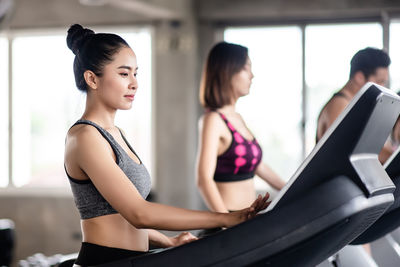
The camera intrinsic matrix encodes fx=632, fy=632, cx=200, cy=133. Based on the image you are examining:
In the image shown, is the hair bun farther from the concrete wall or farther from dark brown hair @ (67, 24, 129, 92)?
the concrete wall

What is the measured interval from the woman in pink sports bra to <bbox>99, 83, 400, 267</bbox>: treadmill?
1429mm

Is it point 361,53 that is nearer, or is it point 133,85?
point 133,85

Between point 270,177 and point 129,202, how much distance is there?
1.58 m

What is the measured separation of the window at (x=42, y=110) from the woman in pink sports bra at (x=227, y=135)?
15.2ft

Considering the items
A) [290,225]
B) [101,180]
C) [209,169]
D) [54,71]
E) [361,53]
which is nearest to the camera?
[290,225]

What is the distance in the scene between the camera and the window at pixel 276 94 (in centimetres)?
689

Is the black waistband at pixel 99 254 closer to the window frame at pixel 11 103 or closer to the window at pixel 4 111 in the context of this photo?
the window frame at pixel 11 103

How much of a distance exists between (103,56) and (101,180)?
0.34 m

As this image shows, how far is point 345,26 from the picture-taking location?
677 centimetres

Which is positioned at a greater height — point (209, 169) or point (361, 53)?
point (361, 53)

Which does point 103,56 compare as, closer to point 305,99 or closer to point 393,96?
point 393,96

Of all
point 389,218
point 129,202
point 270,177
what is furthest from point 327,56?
point 129,202

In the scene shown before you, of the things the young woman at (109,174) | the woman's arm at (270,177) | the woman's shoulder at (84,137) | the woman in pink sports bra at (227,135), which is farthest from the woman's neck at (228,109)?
the woman's shoulder at (84,137)

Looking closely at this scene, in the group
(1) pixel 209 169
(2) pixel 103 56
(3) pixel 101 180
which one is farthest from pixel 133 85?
(1) pixel 209 169
